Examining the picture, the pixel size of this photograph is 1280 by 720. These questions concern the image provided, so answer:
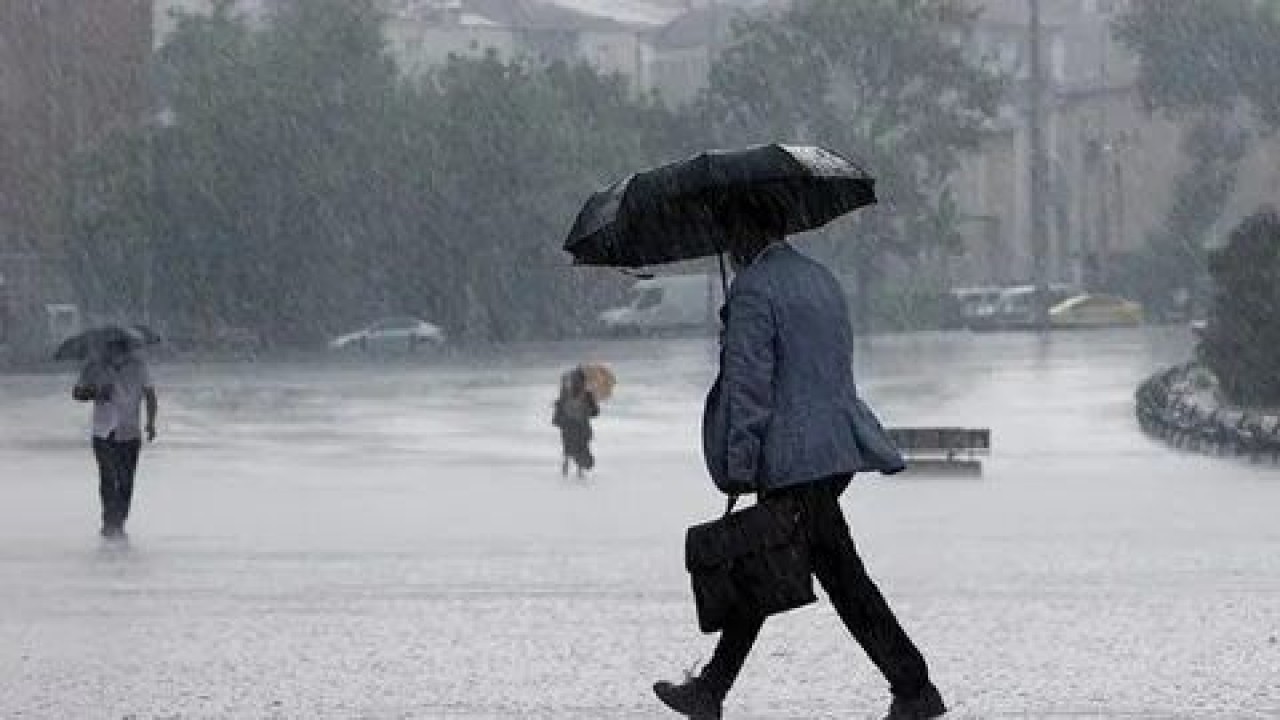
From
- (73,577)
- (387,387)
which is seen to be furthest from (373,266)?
(73,577)

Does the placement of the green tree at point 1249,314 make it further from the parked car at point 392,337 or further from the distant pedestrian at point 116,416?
the parked car at point 392,337

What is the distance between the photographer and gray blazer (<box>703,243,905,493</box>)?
365 inches

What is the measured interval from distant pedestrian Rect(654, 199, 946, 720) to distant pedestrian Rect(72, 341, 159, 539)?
11292 mm

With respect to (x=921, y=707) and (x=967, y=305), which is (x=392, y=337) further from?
(x=921, y=707)

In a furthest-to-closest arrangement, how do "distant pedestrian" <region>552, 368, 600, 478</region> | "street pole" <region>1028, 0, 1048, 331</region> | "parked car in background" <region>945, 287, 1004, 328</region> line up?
"parked car in background" <region>945, 287, 1004, 328</region> → "street pole" <region>1028, 0, 1048, 331</region> → "distant pedestrian" <region>552, 368, 600, 478</region>

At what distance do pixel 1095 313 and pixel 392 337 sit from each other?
22.4 metres

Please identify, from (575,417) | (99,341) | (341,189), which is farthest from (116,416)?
(341,189)

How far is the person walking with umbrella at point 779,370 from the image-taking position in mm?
9328

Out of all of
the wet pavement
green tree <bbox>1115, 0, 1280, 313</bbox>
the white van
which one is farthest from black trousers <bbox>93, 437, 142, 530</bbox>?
green tree <bbox>1115, 0, 1280, 313</bbox>

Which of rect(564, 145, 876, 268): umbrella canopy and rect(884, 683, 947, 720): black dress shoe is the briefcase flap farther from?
rect(564, 145, 876, 268): umbrella canopy

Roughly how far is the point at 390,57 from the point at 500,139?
493 centimetres

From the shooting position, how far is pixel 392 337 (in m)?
77.5

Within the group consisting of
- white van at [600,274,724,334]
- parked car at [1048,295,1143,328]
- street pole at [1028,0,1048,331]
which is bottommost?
parked car at [1048,295,1143,328]

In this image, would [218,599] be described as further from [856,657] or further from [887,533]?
[887,533]
